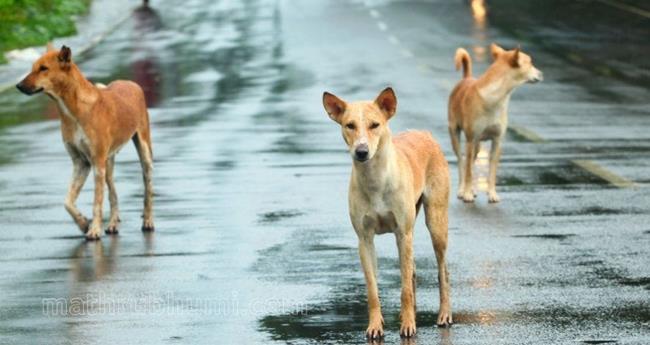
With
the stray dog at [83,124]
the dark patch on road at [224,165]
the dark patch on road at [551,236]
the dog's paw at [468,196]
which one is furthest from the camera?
the dark patch on road at [224,165]

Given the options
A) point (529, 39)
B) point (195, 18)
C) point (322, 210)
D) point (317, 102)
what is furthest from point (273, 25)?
point (322, 210)

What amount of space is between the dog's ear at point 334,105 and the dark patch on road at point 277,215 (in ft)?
18.3

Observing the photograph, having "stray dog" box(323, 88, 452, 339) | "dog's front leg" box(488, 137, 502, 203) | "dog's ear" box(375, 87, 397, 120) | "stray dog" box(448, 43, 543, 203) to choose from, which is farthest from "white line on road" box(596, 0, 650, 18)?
"dog's ear" box(375, 87, 397, 120)

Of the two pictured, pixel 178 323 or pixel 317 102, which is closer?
pixel 178 323

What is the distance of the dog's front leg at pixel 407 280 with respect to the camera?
35.0ft

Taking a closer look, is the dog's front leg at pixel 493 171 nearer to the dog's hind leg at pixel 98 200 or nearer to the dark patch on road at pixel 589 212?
the dark patch on road at pixel 589 212

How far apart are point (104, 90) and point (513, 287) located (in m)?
5.29

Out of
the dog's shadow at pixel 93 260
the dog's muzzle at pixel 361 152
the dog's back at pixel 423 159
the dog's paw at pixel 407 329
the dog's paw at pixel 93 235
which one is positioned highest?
the dog's muzzle at pixel 361 152

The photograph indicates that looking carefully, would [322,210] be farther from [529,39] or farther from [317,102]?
[529,39]

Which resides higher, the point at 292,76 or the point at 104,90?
the point at 104,90

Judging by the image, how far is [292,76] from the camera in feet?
102

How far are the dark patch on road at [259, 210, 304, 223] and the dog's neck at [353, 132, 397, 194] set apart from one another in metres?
5.41

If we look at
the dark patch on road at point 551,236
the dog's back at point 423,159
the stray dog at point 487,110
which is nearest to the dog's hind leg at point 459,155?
the stray dog at point 487,110

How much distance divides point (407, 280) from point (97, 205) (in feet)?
17.2
